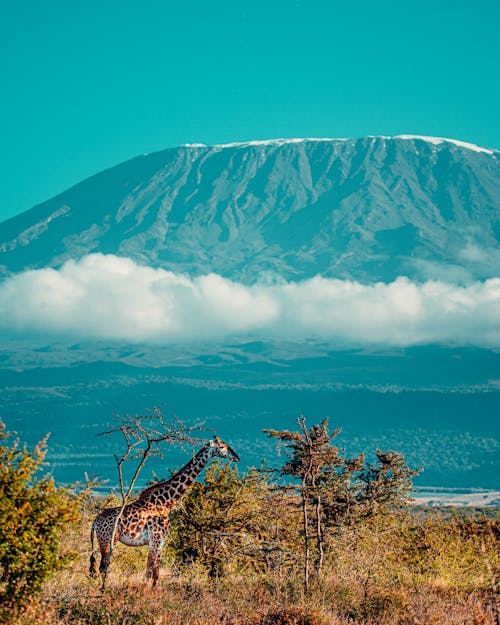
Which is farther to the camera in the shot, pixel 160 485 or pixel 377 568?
pixel 377 568

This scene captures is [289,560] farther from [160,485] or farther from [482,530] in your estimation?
[482,530]

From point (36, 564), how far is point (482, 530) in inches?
Answer: 1008

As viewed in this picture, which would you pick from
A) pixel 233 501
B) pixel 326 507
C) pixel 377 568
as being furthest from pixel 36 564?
pixel 326 507

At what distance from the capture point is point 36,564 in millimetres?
13844

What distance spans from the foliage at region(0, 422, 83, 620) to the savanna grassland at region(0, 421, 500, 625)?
0.02 m

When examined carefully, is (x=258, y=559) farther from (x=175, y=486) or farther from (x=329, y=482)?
(x=329, y=482)

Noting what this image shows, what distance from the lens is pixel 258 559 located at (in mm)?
23281

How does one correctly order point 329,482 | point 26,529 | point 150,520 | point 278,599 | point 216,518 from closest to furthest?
1. point 26,529
2. point 278,599
3. point 150,520
4. point 216,518
5. point 329,482

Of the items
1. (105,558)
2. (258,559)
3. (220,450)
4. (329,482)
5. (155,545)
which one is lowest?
(258,559)

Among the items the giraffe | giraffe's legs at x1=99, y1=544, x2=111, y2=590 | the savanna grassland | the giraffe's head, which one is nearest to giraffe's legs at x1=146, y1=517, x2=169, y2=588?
the giraffe

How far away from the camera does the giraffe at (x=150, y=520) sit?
1944cm

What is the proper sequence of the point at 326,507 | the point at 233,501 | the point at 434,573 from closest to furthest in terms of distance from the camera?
1. the point at 434,573
2. the point at 233,501
3. the point at 326,507

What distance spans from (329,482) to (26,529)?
55.3ft

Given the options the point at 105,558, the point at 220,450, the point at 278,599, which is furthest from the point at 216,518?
the point at 278,599
